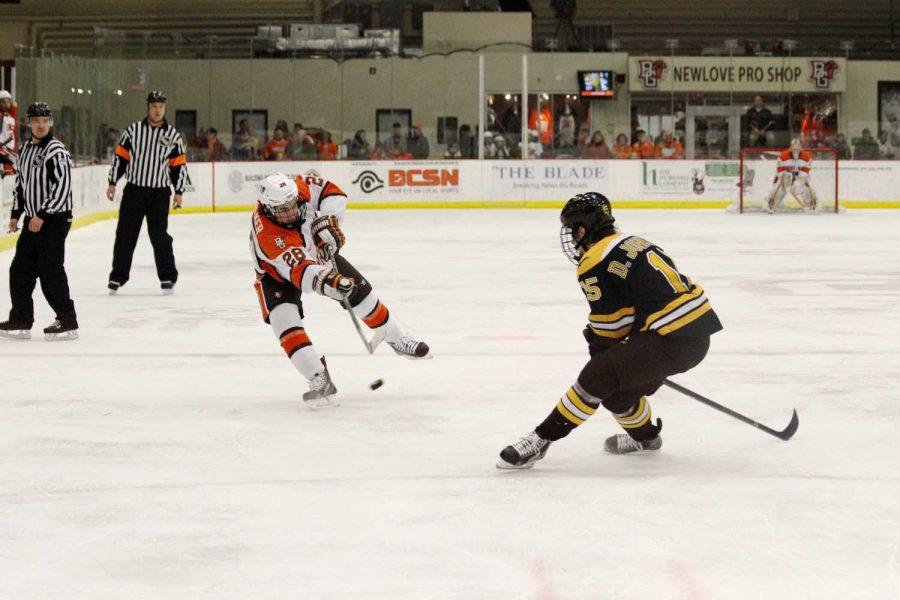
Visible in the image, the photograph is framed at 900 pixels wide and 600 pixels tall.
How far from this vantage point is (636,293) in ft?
12.9

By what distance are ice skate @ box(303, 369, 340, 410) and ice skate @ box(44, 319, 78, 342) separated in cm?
232

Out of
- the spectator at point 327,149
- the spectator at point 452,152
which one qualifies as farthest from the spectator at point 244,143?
the spectator at point 452,152

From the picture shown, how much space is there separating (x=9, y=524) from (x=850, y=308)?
19.5ft

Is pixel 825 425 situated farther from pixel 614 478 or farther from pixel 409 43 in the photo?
pixel 409 43

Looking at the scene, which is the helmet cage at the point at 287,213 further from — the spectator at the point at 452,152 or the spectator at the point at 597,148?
the spectator at the point at 597,148

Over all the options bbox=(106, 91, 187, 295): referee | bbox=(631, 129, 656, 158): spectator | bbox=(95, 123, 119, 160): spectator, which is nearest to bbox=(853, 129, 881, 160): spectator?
bbox=(631, 129, 656, 158): spectator

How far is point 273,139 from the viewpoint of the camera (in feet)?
65.9

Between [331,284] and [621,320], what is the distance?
142cm

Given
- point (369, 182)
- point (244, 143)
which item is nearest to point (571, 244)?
point (244, 143)

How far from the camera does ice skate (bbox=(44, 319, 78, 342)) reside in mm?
7035

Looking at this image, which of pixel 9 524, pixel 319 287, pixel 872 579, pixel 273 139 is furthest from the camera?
pixel 273 139

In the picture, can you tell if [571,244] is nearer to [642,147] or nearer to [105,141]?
[105,141]

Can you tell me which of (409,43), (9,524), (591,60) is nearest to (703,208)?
(591,60)

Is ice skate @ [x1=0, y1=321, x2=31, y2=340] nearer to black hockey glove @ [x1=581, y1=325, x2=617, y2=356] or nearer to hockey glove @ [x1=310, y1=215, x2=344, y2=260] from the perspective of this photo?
hockey glove @ [x1=310, y1=215, x2=344, y2=260]
